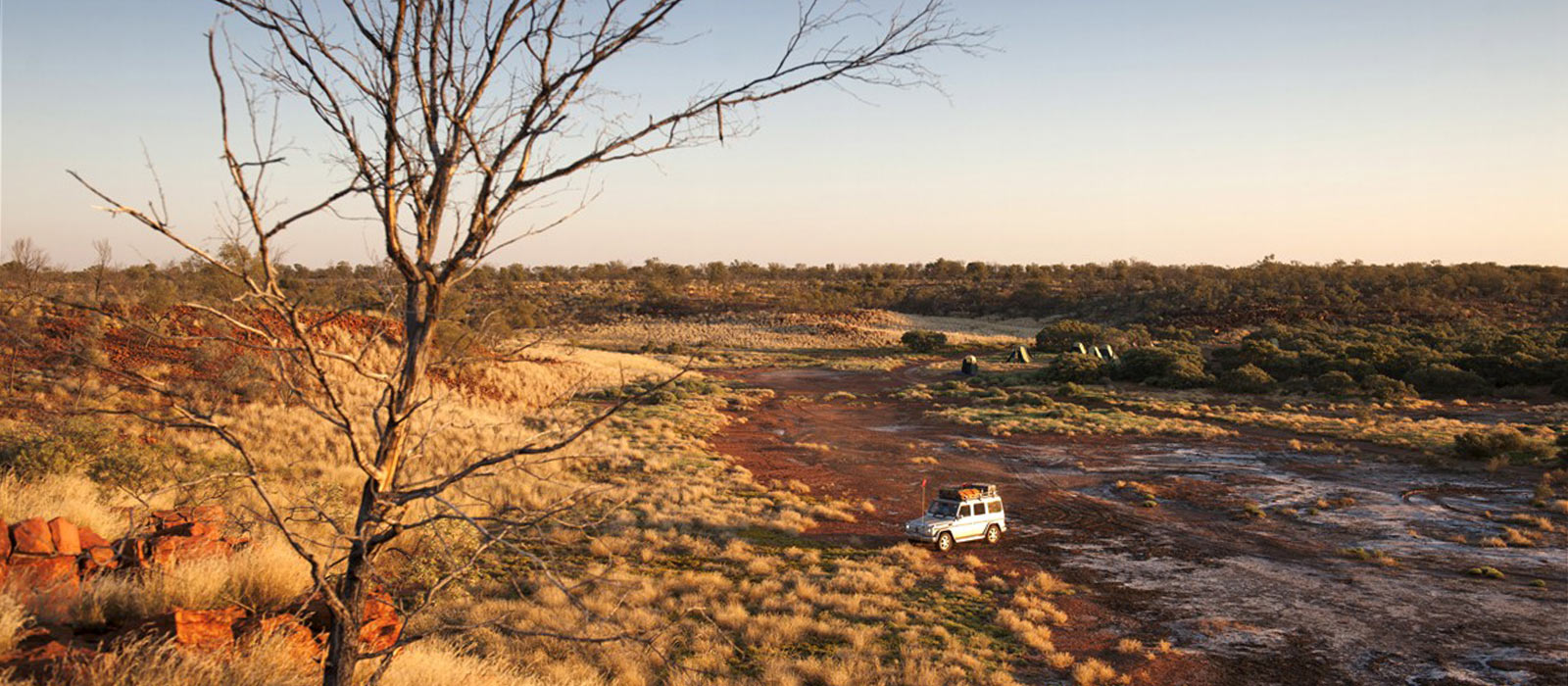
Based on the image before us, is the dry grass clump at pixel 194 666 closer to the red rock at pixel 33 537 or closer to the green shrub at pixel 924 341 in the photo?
the red rock at pixel 33 537

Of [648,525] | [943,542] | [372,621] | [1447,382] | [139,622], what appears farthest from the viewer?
[1447,382]

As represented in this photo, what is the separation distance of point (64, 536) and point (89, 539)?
2.68 feet

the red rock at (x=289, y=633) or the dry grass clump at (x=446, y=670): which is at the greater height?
the red rock at (x=289, y=633)

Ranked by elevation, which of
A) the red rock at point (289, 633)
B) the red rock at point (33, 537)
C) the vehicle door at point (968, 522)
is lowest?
the vehicle door at point (968, 522)

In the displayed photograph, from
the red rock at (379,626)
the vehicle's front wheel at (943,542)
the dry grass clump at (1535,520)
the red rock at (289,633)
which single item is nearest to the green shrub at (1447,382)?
the dry grass clump at (1535,520)

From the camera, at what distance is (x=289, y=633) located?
256 inches

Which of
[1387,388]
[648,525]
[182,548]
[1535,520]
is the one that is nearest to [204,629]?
[182,548]

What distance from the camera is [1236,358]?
163 feet

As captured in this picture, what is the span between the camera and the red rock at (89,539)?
330 inches

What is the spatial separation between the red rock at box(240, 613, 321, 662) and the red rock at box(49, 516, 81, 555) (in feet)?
8.65

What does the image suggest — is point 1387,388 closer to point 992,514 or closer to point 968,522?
point 992,514

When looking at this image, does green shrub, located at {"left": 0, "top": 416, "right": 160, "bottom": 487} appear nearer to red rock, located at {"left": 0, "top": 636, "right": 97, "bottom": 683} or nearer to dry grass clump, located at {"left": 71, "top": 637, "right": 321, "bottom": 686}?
red rock, located at {"left": 0, "top": 636, "right": 97, "bottom": 683}

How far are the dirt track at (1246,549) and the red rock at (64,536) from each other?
36.9 feet

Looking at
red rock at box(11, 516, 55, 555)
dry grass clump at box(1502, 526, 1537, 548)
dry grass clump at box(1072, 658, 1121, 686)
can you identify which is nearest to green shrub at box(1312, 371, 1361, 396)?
dry grass clump at box(1502, 526, 1537, 548)
